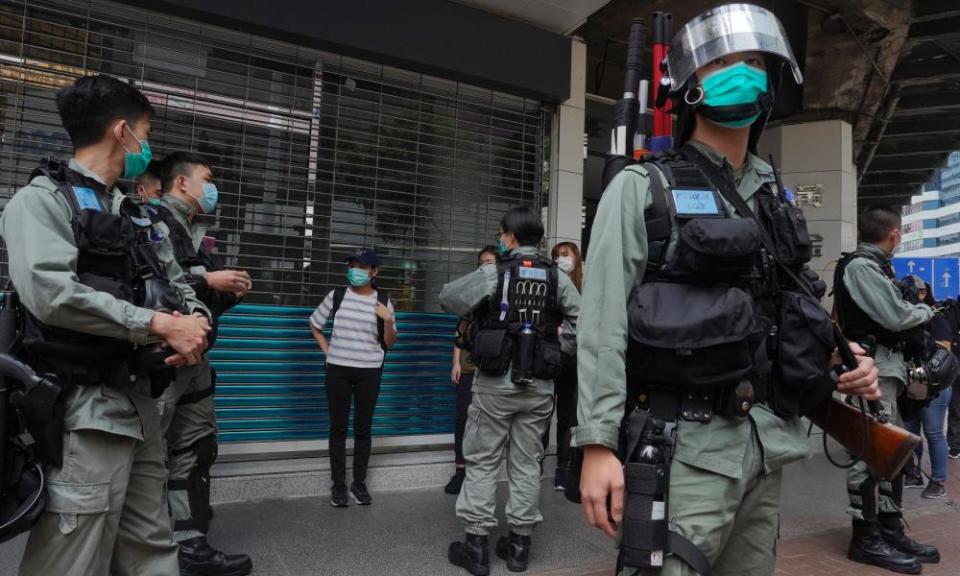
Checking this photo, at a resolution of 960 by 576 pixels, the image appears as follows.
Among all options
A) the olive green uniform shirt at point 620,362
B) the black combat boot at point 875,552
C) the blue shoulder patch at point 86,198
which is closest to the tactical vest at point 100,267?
the blue shoulder patch at point 86,198

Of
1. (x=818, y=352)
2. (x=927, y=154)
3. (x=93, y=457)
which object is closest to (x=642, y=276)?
(x=818, y=352)

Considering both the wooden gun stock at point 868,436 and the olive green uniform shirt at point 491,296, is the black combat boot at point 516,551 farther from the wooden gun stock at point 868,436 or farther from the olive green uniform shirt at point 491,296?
the wooden gun stock at point 868,436

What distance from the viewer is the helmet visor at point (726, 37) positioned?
193 cm

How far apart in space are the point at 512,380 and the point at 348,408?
5.33 feet

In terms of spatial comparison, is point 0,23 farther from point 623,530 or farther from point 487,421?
point 623,530

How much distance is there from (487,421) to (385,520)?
1.31m

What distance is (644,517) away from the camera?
161cm

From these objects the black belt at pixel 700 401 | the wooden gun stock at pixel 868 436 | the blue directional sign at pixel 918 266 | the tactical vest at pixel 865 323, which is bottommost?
the wooden gun stock at pixel 868 436

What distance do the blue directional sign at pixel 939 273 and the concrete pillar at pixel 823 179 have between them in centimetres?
161

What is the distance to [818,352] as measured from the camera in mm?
1817

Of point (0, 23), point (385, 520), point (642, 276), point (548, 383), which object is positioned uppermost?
point (0, 23)

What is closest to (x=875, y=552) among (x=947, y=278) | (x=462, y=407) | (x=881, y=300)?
(x=881, y=300)

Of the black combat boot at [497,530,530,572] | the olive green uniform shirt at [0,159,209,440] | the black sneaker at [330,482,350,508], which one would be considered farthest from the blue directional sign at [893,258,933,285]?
the olive green uniform shirt at [0,159,209,440]

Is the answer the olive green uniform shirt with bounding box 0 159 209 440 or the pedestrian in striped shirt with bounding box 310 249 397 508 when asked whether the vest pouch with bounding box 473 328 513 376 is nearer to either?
the pedestrian in striped shirt with bounding box 310 249 397 508
